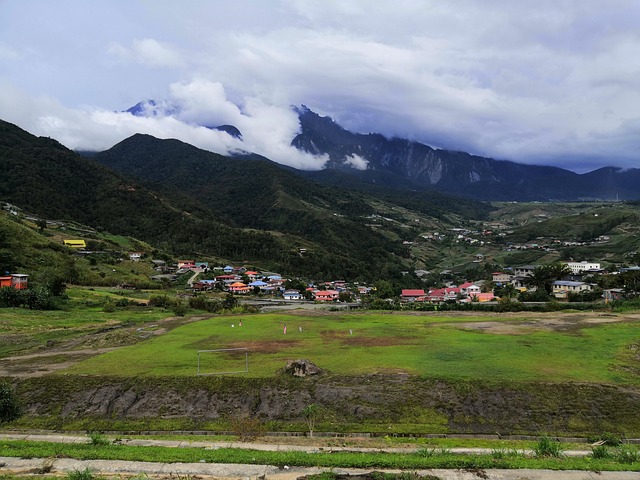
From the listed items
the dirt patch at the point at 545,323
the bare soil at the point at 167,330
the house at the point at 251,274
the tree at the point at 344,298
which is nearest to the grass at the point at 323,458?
the bare soil at the point at 167,330

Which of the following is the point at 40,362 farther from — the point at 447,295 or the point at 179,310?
the point at 447,295

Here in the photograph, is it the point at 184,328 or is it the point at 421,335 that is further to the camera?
the point at 184,328

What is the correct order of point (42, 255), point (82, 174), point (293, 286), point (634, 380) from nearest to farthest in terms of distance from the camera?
point (634, 380) → point (42, 255) → point (293, 286) → point (82, 174)

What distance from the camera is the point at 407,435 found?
19.8m

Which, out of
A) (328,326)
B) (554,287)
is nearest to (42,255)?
(328,326)

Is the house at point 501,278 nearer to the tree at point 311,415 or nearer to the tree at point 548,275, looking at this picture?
the tree at point 548,275

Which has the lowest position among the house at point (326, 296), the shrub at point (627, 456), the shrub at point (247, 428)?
the house at point (326, 296)

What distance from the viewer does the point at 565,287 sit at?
252 ft

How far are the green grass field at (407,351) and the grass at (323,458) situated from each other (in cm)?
1032

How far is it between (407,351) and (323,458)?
59.9 ft

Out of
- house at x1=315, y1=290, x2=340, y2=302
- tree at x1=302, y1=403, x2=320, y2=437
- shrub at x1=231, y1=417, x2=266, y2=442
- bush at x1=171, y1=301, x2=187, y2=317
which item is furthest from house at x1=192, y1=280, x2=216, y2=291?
tree at x1=302, y1=403, x2=320, y2=437

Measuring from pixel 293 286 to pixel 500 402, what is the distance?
7787 centimetres

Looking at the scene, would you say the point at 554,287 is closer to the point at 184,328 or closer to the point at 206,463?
the point at 184,328

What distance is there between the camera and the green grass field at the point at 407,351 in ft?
86.0
